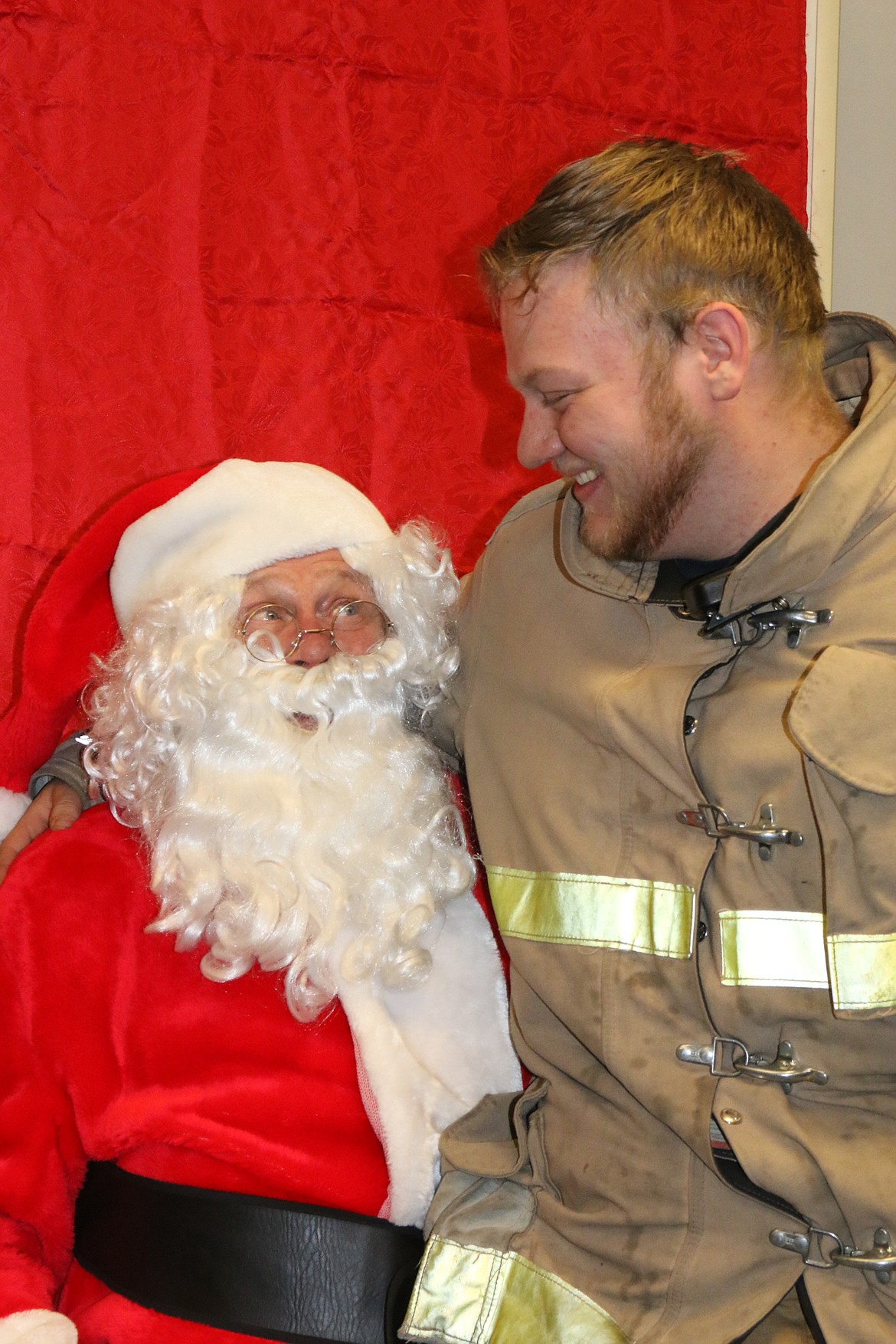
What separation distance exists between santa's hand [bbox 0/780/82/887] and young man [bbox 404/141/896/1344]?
0.70 m

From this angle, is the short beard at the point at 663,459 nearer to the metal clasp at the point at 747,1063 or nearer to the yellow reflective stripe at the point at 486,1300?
the metal clasp at the point at 747,1063

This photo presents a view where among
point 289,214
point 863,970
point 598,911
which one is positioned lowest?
point 598,911

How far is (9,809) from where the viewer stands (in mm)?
1995

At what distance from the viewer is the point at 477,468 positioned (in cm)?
272

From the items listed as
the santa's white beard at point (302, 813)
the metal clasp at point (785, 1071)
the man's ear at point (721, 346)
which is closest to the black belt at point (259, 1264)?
the santa's white beard at point (302, 813)

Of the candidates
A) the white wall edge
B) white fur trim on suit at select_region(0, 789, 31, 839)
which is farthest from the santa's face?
the white wall edge

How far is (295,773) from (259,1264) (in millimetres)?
718

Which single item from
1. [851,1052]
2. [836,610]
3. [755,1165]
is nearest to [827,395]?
[836,610]

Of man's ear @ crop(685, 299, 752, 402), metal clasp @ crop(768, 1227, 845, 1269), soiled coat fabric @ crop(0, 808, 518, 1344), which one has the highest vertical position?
man's ear @ crop(685, 299, 752, 402)

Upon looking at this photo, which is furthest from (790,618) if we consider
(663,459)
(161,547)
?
(161,547)

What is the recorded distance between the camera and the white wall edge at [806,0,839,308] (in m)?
3.11

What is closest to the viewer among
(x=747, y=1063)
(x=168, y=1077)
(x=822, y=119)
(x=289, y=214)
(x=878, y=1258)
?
(x=878, y=1258)

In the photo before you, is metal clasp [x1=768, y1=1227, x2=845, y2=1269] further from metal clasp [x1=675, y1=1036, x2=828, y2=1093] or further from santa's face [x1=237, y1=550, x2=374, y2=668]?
santa's face [x1=237, y1=550, x2=374, y2=668]

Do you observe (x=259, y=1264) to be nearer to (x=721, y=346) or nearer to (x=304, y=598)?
(x=304, y=598)
